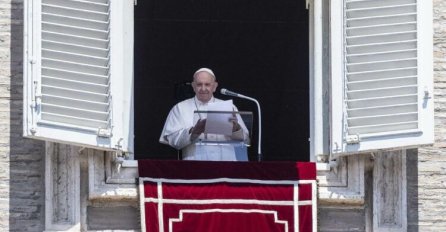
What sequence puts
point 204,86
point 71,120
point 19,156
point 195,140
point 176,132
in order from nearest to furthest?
point 71,120 → point 19,156 → point 195,140 → point 176,132 → point 204,86

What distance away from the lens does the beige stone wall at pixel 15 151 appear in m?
18.0

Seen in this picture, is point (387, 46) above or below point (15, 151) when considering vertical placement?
above

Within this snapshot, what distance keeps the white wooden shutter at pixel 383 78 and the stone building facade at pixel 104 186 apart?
10.5 inches

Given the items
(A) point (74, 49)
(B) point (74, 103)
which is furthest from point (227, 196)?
(A) point (74, 49)

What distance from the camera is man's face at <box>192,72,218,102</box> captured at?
63.1 ft

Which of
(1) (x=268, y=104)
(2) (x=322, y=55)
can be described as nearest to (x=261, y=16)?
(1) (x=268, y=104)

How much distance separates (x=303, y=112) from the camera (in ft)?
69.9

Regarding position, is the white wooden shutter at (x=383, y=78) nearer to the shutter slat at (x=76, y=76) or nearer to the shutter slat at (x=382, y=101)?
the shutter slat at (x=382, y=101)

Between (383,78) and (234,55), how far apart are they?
150 inches

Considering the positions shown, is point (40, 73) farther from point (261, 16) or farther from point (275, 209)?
point (261, 16)

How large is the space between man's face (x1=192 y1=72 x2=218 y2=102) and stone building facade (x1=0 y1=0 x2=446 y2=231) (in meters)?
1.31

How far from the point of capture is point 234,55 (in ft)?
71.1

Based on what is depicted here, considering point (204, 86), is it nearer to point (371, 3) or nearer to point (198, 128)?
point (198, 128)

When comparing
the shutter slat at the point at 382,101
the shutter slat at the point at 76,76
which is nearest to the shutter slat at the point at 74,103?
the shutter slat at the point at 76,76
